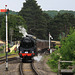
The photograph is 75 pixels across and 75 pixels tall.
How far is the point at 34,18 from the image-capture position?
3917 inches

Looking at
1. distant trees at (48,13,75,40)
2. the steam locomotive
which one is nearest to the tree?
distant trees at (48,13,75,40)

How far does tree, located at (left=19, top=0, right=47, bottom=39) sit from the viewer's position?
94.8m

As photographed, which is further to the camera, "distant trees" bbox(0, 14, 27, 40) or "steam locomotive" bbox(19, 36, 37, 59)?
"distant trees" bbox(0, 14, 27, 40)

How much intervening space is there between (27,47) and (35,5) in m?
81.4

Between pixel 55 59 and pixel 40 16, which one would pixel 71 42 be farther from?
pixel 40 16

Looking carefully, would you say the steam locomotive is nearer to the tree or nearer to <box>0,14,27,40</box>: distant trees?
<box>0,14,27,40</box>: distant trees

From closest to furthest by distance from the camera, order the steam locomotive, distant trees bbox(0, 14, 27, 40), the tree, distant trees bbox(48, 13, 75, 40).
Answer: the steam locomotive < distant trees bbox(0, 14, 27, 40) < the tree < distant trees bbox(48, 13, 75, 40)

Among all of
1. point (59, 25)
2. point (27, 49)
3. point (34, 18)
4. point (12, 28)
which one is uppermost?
point (34, 18)

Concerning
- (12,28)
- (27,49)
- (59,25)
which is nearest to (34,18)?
(59,25)

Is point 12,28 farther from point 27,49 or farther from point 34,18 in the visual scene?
point 27,49

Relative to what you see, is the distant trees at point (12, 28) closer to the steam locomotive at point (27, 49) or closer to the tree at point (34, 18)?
the tree at point (34, 18)

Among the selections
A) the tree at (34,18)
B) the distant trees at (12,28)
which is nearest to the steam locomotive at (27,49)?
the distant trees at (12,28)

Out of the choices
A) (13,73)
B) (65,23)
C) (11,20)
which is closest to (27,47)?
(13,73)

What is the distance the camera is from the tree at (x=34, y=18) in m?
94.8
